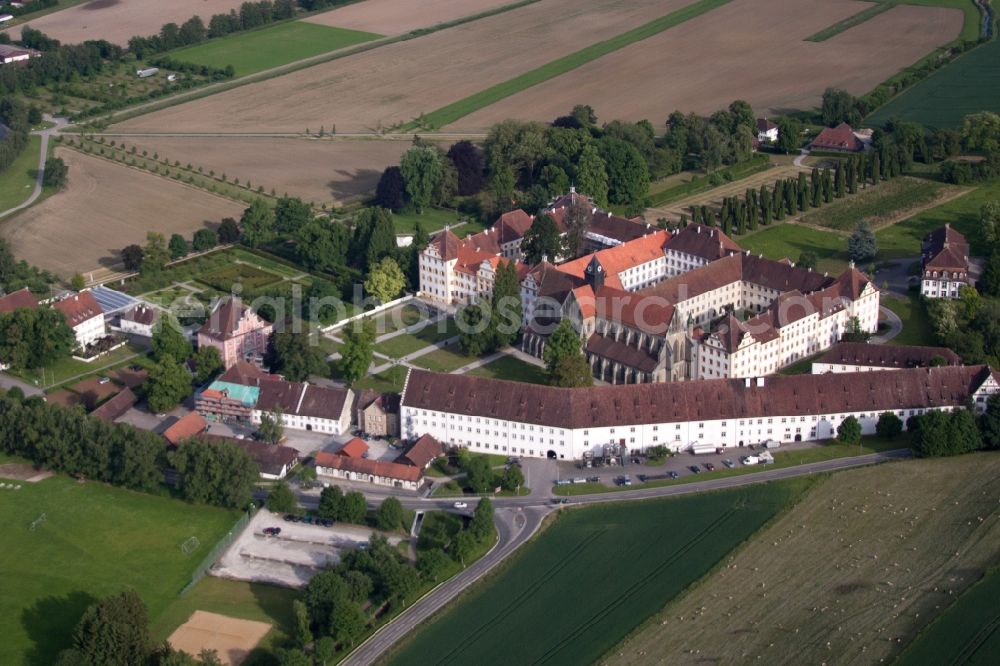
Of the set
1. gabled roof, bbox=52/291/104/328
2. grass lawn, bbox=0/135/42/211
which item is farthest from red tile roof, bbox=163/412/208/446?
grass lawn, bbox=0/135/42/211

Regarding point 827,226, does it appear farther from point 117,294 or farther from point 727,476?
point 117,294

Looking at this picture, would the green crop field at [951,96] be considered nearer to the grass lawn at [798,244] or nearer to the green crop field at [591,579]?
the grass lawn at [798,244]

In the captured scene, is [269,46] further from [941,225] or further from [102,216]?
[941,225]

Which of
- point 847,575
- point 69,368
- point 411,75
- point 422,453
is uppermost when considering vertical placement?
point 411,75

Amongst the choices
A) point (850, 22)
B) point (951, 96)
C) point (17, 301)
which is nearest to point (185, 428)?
point (17, 301)

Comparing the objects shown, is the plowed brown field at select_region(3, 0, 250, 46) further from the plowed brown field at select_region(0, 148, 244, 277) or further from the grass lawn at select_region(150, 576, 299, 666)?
the grass lawn at select_region(150, 576, 299, 666)

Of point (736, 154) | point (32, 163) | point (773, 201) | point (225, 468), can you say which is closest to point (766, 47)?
point (736, 154)

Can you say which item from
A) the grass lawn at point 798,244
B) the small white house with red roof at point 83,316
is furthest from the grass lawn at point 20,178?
the grass lawn at point 798,244
